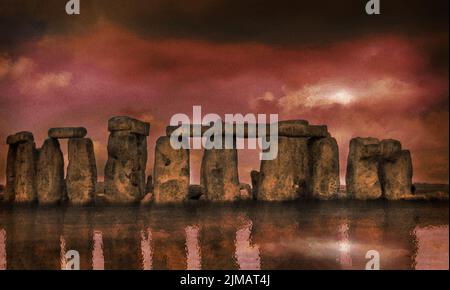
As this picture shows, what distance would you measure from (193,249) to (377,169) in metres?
9.09

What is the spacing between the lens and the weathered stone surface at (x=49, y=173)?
19281 mm

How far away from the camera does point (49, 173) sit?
19312 millimetres

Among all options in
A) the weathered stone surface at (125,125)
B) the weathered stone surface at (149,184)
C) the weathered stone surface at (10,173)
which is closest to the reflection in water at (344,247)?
the weathered stone surface at (125,125)

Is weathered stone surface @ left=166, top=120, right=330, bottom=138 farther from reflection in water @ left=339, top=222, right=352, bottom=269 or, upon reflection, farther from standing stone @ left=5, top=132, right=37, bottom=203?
reflection in water @ left=339, top=222, right=352, bottom=269

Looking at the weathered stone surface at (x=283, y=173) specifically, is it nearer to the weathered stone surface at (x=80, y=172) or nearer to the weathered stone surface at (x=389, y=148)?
the weathered stone surface at (x=389, y=148)

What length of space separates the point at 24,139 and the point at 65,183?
72.1 inches

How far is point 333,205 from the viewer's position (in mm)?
18078

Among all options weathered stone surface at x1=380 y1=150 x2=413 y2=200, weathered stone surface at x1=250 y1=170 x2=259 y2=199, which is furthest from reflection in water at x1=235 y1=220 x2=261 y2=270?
weathered stone surface at x1=380 y1=150 x2=413 y2=200

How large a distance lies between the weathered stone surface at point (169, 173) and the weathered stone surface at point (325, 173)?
12.7 feet

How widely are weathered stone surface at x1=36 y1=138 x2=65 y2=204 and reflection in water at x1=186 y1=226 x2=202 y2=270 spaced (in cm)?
678

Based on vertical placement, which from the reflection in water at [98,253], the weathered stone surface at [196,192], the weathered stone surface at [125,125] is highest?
the weathered stone surface at [125,125]

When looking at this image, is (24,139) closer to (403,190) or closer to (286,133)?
(286,133)
